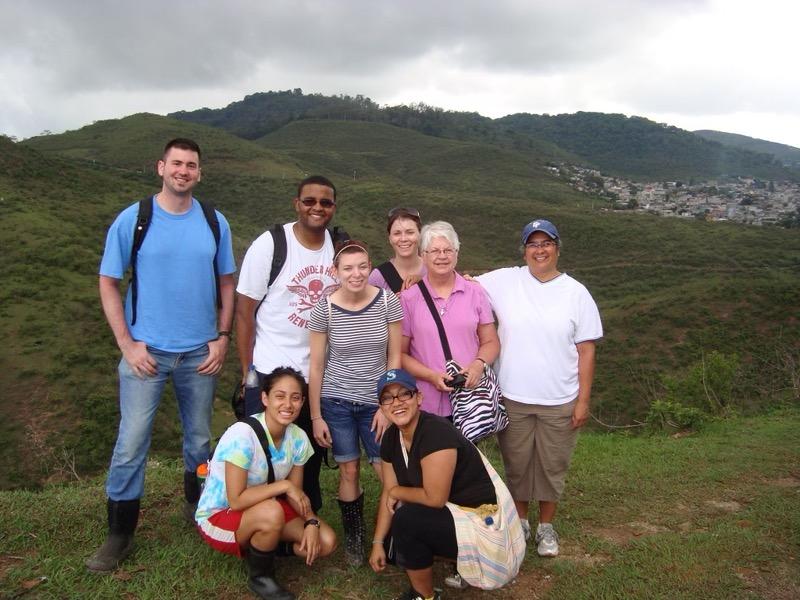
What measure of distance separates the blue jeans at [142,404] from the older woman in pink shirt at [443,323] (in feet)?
3.65

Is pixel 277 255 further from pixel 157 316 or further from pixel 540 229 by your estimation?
pixel 540 229

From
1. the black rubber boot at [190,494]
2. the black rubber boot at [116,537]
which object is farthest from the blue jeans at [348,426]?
the black rubber boot at [116,537]

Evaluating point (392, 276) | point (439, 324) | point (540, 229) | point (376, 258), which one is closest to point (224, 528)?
point (439, 324)

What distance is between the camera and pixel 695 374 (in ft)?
36.0

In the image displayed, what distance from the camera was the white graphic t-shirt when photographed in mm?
3053

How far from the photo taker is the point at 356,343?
297cm

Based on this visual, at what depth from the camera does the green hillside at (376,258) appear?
48.7ft

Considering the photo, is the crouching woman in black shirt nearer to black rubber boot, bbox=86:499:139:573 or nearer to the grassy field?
the grassy field

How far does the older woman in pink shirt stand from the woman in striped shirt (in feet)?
0.41

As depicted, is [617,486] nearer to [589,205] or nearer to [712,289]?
[712,289]

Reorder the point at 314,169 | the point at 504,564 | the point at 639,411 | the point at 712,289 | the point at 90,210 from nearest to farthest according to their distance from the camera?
the point at 504,564, the point at 639,411, the point at 712,289, the point at 90,210, the point at 314,169

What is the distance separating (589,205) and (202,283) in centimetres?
6310

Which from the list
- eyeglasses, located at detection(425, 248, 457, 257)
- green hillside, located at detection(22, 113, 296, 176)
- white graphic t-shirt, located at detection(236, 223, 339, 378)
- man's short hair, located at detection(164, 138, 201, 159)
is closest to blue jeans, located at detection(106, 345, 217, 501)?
white graphic t-shirt, located at detection(236, 223, 339, 378)

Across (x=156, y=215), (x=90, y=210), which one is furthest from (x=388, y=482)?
(x=90, y=210)
